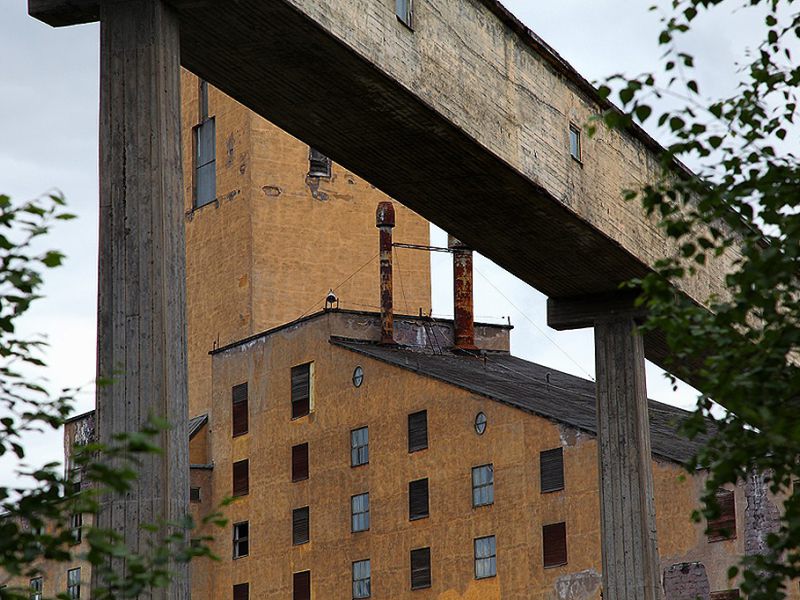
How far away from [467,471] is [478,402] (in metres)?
1.82

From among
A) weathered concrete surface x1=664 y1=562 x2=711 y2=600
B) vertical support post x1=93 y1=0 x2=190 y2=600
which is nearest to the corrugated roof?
weathered concrete surface x1=664 y1=562 x2=711 y2=600

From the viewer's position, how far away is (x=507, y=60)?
1620 cm

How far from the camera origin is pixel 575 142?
1767 cm

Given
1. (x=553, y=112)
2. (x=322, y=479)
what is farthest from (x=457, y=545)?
(x=553, y=112)

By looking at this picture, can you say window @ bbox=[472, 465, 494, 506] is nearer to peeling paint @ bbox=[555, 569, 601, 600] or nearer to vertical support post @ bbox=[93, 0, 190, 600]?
peeling paint @ bbox=[555, 569, 601, 600]

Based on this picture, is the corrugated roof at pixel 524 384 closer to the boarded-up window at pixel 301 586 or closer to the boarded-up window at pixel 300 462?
the boarded-up window at pixel 300 462

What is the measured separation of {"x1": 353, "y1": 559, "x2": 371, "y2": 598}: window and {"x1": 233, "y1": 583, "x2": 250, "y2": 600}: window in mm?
4372

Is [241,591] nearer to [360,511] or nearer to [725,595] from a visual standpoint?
[360,511]

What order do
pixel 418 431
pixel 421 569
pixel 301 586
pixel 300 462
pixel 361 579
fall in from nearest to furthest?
pixel 421 569, pixel 418 431, pixel 361 579, pixel 301 586, pixel 300 462

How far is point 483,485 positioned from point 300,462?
7.34 meters

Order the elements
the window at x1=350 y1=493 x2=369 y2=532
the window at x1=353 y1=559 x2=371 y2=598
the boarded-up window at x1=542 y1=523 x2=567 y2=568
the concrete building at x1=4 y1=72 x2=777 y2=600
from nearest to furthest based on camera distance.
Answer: the concrete building at x1=4 y1=72 x2=777 y2=600
the boarded-up window at x1=542 y1=523 x2=567 y2=568
the window at x1=353 y1=559 x2=371 y2=598
the window at x1=350 y1=493 x2=369 y2=532

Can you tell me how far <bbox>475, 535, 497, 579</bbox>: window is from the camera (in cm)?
4034

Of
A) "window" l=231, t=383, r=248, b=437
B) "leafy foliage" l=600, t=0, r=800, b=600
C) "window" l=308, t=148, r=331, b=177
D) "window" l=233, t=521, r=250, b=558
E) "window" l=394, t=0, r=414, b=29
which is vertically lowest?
"leafy foliage" l=600, t=0, r=800, b=600

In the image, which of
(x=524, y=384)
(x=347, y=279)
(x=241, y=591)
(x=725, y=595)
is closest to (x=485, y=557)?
(x=524, y=384)
